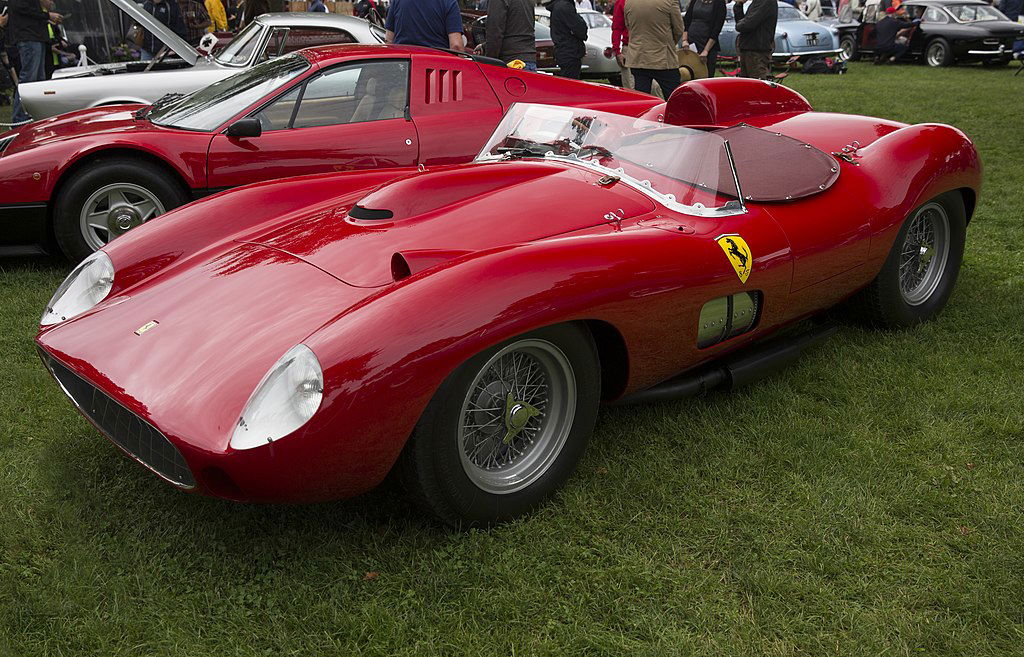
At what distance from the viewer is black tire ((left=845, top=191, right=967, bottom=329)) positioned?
13.3 ft

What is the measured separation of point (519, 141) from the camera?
4.01 metres

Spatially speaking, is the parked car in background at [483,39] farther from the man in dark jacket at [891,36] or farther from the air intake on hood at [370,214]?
the air intake on hood at [370,214]

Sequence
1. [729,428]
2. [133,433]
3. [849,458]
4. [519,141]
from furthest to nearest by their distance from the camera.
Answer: [519,141] → [729,428] → [849,458] → [133,433]

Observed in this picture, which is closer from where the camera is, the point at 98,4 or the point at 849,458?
the point at 849,458

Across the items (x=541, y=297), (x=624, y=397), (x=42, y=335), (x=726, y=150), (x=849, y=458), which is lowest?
(x=849, y=458)

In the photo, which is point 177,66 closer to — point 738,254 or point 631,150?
point 631,150

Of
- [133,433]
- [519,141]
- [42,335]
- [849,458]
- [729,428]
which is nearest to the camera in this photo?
[133,433]

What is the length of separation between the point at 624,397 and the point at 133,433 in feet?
5.14

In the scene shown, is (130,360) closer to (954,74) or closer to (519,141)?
(519,141)

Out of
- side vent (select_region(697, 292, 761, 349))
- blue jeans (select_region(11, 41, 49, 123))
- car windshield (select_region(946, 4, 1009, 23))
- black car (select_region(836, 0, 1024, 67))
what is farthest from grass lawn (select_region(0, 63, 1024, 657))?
car windshield (select_region(946, 4, 1009, 23))

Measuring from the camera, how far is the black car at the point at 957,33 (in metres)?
16.6

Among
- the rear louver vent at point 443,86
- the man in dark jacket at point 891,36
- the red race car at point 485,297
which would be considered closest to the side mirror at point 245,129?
the rear louver vent at point 443,86

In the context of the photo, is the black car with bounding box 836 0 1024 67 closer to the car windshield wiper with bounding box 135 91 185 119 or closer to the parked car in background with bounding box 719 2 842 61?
the parked car in background with bounding box 719 2 842 61

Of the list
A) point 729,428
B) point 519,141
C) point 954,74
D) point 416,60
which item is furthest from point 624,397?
point 954,74
